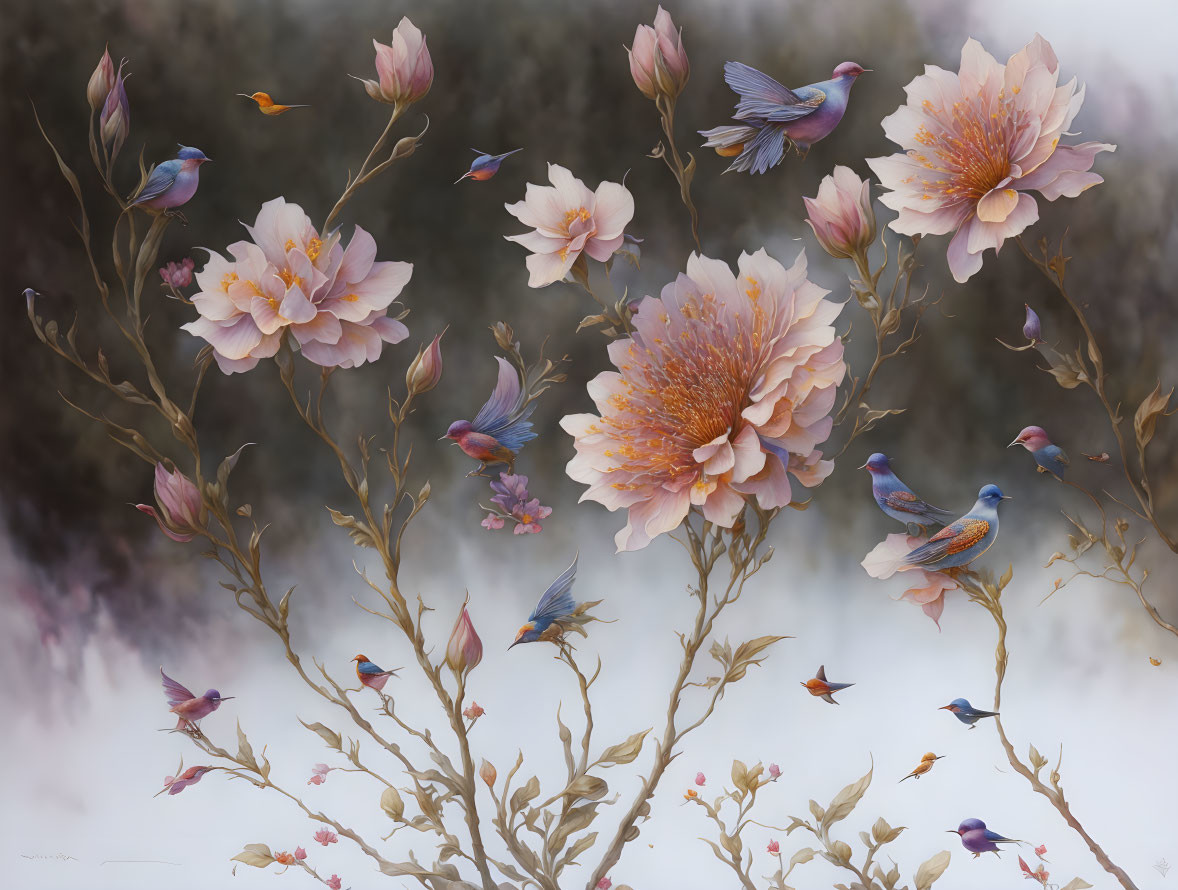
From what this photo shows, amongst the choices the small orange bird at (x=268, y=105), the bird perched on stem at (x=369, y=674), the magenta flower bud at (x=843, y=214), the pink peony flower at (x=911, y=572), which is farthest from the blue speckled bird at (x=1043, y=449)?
the small orange bird at (x=268, y=105)

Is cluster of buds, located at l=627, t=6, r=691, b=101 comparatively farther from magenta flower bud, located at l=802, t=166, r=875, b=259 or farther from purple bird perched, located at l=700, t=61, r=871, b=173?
magenta flower bud, located at l=802, t=166, r=875, b=259

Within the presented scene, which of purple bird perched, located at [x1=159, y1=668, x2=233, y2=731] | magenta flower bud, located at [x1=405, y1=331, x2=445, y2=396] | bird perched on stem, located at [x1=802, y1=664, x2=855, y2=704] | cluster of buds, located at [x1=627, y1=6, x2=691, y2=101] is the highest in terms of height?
cluster of buds, located at [x1=627, y1=6, x2=691, y2=101]

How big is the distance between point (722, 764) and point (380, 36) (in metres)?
0.85

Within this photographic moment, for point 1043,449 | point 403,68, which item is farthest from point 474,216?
point 1043,449

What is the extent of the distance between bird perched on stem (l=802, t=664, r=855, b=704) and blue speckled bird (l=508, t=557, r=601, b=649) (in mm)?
239

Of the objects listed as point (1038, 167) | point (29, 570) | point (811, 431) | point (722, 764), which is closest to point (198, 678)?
point (29, 570)

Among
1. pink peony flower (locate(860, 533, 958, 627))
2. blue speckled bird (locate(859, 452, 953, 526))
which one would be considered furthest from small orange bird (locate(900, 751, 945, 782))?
blue speckled bird (locate(859, 452, 953, 526))

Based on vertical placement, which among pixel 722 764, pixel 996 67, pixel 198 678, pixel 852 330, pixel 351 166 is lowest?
pixel 722 764

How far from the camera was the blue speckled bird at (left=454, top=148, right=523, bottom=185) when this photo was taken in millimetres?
881

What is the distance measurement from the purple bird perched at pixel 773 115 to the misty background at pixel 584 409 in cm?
2

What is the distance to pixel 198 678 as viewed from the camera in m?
0.93

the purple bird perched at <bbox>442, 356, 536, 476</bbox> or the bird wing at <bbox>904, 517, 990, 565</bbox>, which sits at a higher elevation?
the purple bird perched at <bbox>442, 356, 536, 476</bbox>

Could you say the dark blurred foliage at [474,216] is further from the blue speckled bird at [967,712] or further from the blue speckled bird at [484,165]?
the blue speckled bird at [967,712]

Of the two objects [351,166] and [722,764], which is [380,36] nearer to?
[351,166]
